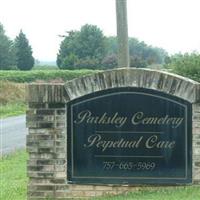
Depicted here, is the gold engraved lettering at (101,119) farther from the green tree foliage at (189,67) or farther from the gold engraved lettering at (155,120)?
the green tree foliage at (189,67)

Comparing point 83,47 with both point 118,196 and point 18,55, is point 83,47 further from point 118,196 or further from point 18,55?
point 118,196

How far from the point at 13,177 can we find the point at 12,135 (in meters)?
11.4

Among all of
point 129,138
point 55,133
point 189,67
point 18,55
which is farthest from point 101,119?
point 18,55

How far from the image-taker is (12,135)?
23250 mm

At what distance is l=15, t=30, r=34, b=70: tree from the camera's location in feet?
316

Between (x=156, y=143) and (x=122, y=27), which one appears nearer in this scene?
(x=156, y=143)

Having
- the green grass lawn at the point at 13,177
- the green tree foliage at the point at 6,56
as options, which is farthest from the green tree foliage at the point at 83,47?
the green grass lawn at the point at 13,177

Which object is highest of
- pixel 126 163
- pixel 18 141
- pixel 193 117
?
pixel 193 117

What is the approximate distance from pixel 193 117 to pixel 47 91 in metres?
1.90

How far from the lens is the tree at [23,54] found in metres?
96.2

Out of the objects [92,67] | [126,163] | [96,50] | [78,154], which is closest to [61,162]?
[78,154]

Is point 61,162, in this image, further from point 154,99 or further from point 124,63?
point 124,63

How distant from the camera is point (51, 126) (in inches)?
341

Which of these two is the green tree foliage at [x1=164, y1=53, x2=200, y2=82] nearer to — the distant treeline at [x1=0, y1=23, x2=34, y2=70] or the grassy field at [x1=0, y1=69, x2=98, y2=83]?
the grassy field at [x1=0, y1=69, x2=98, y2=83]
